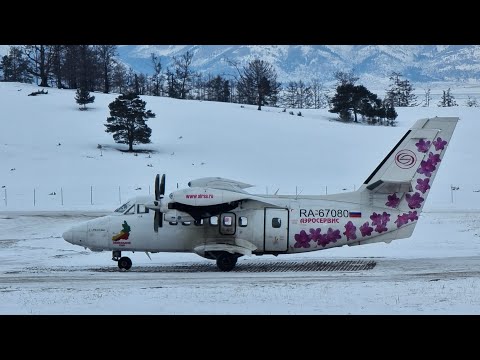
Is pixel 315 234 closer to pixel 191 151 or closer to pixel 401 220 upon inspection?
pixel 401 220

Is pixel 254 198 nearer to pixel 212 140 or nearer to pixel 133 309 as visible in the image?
pixel 133 309

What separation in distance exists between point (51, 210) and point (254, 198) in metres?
29.0

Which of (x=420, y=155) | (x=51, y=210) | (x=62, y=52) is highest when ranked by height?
(x=62, y=52)

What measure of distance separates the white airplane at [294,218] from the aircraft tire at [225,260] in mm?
39

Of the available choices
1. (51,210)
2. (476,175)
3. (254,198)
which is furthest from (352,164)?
(254,198)

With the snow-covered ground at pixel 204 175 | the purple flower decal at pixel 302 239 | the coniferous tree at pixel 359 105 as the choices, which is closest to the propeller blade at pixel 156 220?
the snow-covered ground at pixel 204 175

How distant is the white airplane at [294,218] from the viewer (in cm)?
2739

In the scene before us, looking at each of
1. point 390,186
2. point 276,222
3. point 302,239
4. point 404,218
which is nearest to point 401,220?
point 404,218

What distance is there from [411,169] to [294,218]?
4.91m

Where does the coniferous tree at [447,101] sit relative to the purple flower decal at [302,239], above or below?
above

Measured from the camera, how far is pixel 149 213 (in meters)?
28.3

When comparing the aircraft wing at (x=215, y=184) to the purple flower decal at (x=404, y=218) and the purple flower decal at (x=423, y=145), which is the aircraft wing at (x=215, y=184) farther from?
the purple flower decal at (x=423, y=145)

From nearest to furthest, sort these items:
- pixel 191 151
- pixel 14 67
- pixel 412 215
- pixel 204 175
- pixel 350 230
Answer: pixel 350 230 → pixel 412 215 → pixel 204 175 → pixel 191 151 → pixel 14 67

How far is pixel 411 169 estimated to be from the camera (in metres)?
27.7
